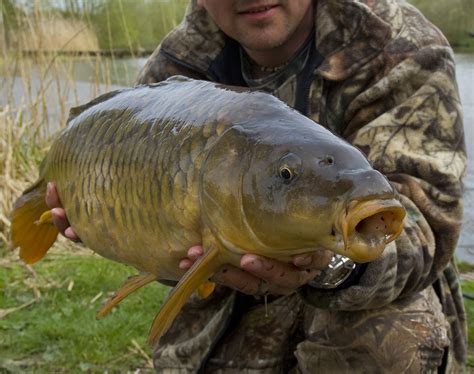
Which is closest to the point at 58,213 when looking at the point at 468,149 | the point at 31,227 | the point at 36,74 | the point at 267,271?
the point at 31,227

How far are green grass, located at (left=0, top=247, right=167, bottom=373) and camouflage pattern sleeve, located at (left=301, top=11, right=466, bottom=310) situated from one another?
3.72ft

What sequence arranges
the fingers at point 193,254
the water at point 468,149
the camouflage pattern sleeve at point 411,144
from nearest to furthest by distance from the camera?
1. the fingers at point 193,254
2. the camouflage pattern sleeve at point 411,144
3. the water at point 468,149

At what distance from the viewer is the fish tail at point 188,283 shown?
1138 mm

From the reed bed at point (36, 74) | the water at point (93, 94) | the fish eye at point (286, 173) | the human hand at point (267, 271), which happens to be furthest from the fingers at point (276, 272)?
the reed bed at point (36, 74)

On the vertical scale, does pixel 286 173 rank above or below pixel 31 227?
above

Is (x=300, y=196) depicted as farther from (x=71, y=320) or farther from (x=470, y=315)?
(x=71, y=320)

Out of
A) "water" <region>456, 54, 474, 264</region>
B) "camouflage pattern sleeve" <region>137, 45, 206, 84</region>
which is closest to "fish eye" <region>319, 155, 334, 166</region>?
"camouflage pattern sleeve" <region>137, 45, 206, 84</region>

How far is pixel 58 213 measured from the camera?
5.53 feet

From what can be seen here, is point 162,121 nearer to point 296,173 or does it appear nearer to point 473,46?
point 296,173

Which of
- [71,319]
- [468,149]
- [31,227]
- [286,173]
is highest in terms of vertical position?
[286,173]

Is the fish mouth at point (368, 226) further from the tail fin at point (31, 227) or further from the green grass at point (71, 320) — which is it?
the green grass at point (71, 320)

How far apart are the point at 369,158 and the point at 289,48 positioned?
0.42m

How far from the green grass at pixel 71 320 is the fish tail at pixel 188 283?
4.59 ft

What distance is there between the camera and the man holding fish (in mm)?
1678
